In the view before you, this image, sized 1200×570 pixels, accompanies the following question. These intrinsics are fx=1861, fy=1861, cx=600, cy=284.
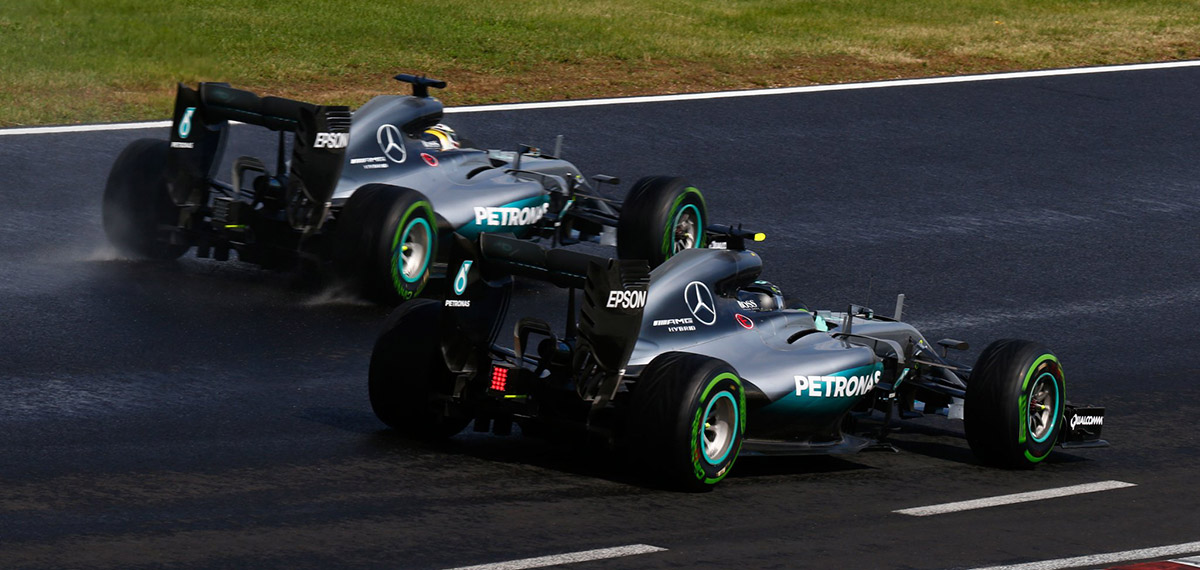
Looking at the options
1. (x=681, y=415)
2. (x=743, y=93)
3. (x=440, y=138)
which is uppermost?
(x=743, y=93)

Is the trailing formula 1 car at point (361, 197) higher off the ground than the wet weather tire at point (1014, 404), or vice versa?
the trailing formula 1 car at point (361, 197)

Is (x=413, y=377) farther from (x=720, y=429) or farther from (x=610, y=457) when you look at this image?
(x=720, y=429)

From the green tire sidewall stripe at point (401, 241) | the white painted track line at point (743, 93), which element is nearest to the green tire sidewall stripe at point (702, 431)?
the green tire sidewall stripe at point (401, 241)

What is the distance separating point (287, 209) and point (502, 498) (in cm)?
499

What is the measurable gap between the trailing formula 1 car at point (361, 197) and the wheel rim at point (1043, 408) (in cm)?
431

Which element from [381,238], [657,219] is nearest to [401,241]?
Answer: [381,238]

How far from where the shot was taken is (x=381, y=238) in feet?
42.4

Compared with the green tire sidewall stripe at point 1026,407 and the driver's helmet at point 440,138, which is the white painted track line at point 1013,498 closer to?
the green tire sidewall stripe at point 1026,407

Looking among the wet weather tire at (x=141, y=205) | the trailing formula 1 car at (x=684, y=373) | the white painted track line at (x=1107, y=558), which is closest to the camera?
the white painted track line at (x=1107, y=558)

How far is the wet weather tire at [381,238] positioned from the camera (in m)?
13.0

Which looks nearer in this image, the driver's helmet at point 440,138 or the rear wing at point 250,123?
the rear wing at point 250,123

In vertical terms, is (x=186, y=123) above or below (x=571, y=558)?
above

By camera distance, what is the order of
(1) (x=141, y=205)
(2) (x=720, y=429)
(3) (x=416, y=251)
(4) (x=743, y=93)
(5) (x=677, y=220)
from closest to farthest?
(2) (x=720, y=429) → (3) (x=416, y=251) → (1) (x=141, y=205) → (5) (x=677, y=220) → (4) (x=743, y=93)

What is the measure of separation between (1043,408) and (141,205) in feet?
23.3
